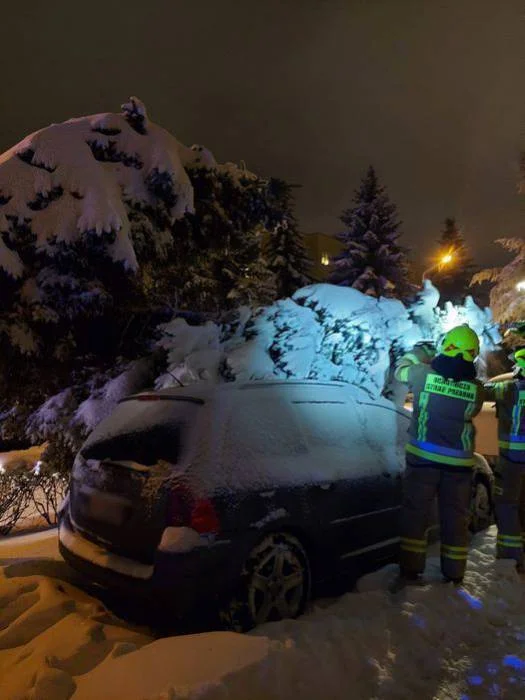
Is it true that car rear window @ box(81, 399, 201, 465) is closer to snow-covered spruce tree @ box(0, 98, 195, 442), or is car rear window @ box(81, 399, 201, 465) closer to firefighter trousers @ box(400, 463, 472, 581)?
firefighter trousers @ box(400, 463, 472, 581)

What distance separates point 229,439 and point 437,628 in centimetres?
167

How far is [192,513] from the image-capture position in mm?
3059

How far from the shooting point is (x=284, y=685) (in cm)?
248

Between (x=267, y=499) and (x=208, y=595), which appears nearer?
(x=208, y=595)

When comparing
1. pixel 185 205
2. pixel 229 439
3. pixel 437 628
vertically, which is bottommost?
pixel 437 628

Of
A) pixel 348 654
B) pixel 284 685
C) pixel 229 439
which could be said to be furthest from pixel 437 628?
pixel 229 439

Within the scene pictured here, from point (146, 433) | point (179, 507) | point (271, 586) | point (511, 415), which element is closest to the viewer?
point (179, 507)

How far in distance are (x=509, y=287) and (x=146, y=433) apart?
14739mm

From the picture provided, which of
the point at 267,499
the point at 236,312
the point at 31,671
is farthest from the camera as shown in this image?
the point at 236,312

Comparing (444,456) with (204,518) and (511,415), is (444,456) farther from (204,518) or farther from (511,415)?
(204,518)

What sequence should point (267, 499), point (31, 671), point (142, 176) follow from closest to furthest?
point (31, 671) < point (267, 499) < point (142, 176)

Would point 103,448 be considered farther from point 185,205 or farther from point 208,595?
point 185,205

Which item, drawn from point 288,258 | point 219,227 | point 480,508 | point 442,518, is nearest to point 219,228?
point 219,227

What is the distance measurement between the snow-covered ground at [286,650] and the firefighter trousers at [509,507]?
642 mm
